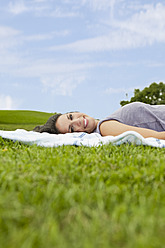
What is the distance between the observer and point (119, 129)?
343cm

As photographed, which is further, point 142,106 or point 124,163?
point 142,106

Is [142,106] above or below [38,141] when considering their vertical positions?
above

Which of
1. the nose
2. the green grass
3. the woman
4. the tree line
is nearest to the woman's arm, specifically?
the woman

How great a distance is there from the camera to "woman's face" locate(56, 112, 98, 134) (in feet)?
12.6

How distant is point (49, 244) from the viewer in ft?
2.90

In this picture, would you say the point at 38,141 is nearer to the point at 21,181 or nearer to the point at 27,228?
the point at 21,181

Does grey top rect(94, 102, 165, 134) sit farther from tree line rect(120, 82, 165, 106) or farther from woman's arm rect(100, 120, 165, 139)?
tree line rect(120, 82, 165, 106)

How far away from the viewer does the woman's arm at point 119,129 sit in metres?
3.39

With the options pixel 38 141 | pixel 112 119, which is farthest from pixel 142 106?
pixel 38 141

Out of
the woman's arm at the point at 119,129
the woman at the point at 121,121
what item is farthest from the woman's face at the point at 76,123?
the woman's arm at the point at 119,129

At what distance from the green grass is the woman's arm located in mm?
1563

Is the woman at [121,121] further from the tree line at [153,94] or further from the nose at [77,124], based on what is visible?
the tree line at [153,94]

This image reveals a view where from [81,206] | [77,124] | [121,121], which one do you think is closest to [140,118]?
[121,121]

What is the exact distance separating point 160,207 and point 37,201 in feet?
2.07
